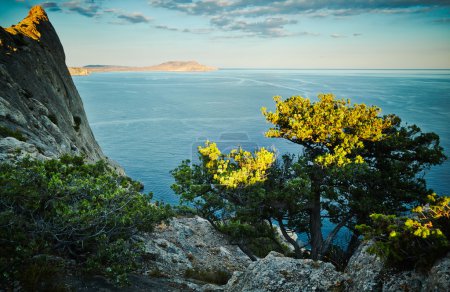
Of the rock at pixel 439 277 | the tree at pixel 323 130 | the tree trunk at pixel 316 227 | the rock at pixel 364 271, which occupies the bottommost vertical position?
the tree trunk at pixel 316 227

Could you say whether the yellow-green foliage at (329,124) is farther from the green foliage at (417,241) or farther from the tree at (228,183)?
the green foliage at (417,241)

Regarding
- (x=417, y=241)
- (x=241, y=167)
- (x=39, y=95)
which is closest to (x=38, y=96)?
Result: (x=39, y=95)

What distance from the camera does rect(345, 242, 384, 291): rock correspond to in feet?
28.2

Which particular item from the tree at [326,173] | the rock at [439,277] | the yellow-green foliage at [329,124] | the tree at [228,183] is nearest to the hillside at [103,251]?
the rock at [439,277]

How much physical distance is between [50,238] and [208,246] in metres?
17.6

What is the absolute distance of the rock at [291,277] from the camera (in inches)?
411

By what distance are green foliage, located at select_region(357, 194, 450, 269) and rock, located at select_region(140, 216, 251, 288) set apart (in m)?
11.0

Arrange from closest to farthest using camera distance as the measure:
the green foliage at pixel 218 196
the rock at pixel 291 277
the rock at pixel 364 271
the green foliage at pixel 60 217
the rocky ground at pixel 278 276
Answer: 1. the rocky ground at pixel 278 276
2. the rock at pixel 364 271
3. the green foliage at pixel 60 217
4. the rock at pixel 291 277
5. the green foliage at pixel 218 196

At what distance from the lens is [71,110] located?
46.3 meters

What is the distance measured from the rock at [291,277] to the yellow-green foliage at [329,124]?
7098 millimetres

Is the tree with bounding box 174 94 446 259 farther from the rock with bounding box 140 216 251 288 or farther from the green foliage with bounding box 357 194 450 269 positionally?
the green foliage with bounding box 357 194 450 269

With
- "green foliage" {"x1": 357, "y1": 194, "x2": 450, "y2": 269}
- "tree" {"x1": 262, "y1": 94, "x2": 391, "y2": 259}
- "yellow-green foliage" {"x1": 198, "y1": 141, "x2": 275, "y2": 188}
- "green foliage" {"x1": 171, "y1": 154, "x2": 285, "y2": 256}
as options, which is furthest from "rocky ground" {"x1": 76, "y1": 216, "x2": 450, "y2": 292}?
"tree" {"x1": 262, "y1": 94, "x2": 391, "y2": 259}

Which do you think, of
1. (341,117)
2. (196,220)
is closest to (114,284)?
(341,117)

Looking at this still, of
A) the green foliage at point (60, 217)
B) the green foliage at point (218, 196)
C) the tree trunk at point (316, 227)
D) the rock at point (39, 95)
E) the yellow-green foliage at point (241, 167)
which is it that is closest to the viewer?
the green foliage at point (60, 217)
